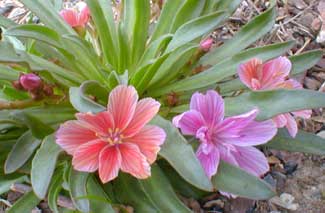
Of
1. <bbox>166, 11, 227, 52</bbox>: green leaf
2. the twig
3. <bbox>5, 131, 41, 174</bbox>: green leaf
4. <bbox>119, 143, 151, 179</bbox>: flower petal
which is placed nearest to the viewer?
<bbox>119, 143, 151, 179</bbox>: flower petal

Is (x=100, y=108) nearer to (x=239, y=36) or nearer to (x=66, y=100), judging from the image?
(x=66, y=100)

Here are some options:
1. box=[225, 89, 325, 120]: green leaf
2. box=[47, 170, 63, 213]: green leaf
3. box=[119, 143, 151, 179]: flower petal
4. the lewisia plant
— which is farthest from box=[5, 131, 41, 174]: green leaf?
box=[225, 89, 325, 120]: green leaf

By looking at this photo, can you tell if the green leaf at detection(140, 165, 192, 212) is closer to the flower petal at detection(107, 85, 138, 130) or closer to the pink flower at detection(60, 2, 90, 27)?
the flower petal at detection(107, 85, 138, 130)

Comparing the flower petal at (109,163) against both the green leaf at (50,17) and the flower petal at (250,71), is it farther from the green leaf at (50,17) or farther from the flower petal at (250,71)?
the green leaf at (50,17)

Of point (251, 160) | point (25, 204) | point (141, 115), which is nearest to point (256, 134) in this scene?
point (251, 160)

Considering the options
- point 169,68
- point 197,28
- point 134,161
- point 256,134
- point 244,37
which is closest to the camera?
point 134,161

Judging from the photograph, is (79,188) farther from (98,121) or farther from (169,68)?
(169,68)

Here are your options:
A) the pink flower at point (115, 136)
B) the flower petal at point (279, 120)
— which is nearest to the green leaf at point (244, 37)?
the flower petal at point (279, 120)
